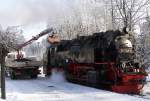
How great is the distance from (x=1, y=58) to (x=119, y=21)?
1513cm

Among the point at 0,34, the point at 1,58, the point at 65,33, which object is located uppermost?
the point at 65,33

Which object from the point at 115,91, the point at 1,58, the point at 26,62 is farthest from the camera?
the point at 26,62

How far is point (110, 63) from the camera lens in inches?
771

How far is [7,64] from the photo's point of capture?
2956 centimetres

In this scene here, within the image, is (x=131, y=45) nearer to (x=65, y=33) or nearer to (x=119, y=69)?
(x=119, y=69)

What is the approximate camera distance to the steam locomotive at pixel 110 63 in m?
18.9

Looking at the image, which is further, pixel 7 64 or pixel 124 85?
pixel 7 64

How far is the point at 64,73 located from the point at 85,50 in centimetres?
422

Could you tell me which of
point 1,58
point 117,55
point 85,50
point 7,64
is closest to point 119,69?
point 117,55

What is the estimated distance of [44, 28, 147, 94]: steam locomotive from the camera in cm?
1894

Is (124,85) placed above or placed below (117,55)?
below

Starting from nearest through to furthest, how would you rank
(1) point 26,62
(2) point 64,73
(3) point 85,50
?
1. (3) point 85,50
2. (2) point 64,73
3. (1) point 26,62

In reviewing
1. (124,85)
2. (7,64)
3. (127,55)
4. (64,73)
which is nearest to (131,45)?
(127,55)

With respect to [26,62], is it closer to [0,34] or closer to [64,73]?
[64,73]
